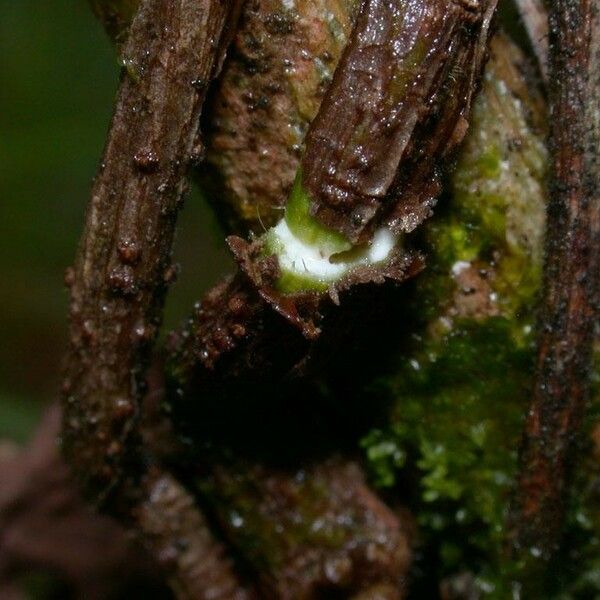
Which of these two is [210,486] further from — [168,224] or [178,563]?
[168,224]

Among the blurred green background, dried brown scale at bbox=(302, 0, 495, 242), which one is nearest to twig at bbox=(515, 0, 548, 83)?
dried brown scale at bbox=(302, 0, 495, 242)

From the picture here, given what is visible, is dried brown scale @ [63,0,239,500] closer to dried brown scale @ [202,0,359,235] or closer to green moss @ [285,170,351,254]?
dried brown scale @ [202,0,359,235]

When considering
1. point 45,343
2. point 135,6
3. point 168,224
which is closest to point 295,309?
point 168,224

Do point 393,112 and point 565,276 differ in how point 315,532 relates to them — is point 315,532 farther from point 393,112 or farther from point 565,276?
point 393,112

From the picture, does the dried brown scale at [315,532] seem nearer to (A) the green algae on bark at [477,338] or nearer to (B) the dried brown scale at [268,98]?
(A) the green algae on bark at [477,338]

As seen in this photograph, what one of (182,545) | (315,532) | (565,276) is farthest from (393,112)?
(182,545)
